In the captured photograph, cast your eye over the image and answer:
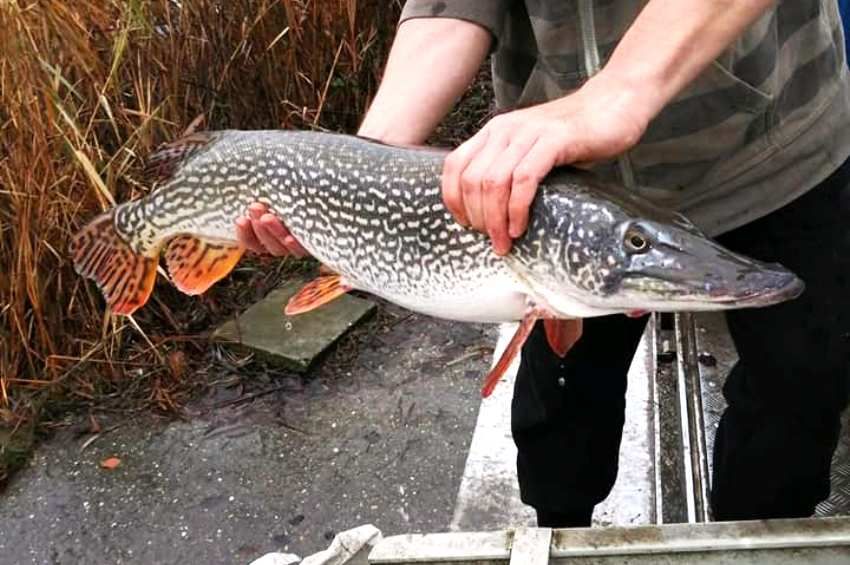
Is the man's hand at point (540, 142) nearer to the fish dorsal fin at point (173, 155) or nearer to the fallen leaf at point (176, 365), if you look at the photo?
the fish dorsal fin at point (173, 155)

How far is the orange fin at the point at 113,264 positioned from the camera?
2180 mm

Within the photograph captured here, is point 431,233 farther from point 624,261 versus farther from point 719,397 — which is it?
point 719,397

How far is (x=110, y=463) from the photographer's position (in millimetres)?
3170

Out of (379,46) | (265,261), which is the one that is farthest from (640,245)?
(379,46)

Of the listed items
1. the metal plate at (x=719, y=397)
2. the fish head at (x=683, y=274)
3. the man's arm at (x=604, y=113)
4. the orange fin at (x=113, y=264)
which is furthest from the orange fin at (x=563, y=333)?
the metal plate at (x=719, y=397)

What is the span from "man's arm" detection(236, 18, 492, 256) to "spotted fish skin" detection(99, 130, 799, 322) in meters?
0.04

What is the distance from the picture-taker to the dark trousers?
1826 mm

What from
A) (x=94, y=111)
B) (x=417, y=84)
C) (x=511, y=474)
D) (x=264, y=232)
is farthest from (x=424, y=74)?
(x=94, y=111)

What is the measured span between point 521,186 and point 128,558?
6.02 ft

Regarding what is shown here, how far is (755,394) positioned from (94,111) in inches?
95.0

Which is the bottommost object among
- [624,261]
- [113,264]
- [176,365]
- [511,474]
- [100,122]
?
[176,365]

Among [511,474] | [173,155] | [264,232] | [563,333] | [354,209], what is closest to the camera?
[563,333]

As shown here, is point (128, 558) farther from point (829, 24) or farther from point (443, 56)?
point (829, 24)

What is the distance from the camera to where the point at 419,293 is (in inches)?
71.8
